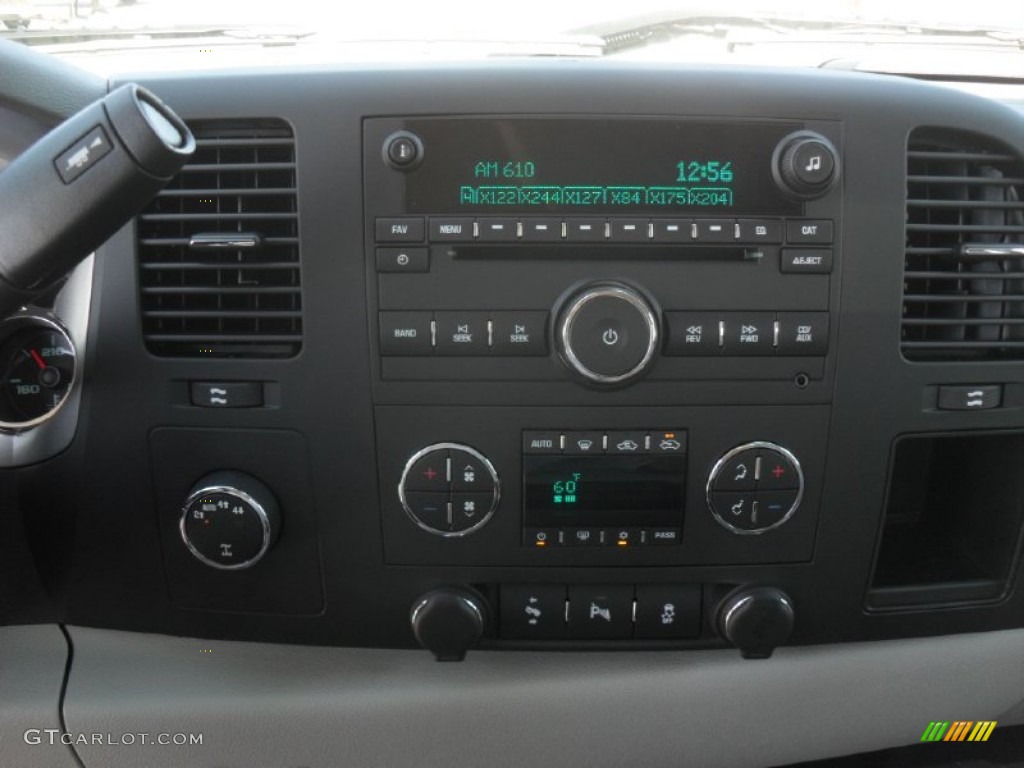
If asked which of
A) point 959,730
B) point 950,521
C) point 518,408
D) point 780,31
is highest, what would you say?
point 780,31

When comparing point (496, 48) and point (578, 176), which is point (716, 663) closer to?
point (578, 176)

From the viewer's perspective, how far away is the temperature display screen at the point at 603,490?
1430mm

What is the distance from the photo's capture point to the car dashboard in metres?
1.37

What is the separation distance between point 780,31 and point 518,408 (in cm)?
103

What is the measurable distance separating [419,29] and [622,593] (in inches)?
43.7

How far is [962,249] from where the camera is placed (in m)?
1.43

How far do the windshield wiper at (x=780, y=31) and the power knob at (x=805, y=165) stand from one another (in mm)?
548

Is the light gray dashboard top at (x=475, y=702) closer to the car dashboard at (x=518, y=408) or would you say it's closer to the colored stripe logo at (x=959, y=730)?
the car dashboard at (x=518, y=408)

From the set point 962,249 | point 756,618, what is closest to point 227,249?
point 756,618

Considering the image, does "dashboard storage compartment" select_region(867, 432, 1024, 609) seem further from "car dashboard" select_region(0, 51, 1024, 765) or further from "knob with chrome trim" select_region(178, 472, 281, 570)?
"knob with chrome trim" select_region(178, 472, 281, 570)

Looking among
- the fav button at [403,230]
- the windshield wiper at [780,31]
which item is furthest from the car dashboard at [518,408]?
the windshield wiper at [780,31]

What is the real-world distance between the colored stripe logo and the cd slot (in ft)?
2.99

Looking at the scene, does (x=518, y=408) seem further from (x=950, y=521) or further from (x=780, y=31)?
(x=780, y=31)

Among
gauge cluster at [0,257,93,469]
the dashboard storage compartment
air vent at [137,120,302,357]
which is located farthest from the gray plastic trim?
the dashboard storage compartment
